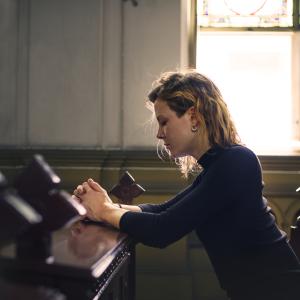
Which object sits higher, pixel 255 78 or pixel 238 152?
pixel 255 78

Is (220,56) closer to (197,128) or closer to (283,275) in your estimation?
(197,128)

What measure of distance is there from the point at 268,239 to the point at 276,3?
2.83 m

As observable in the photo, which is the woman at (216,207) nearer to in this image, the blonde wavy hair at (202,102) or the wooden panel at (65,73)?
the blonde wavy hair at (202,102)

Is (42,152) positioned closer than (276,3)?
Yes

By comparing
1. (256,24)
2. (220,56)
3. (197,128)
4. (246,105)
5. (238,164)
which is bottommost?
(238,164)

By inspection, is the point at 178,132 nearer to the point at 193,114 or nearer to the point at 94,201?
the point at 193,114

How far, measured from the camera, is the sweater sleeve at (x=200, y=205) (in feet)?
6.09

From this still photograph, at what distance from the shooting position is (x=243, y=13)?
14.1ft

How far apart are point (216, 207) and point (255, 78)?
2559mm

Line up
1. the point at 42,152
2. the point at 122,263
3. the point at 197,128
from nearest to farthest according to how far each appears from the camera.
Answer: the point at 122,263 < the point at 197,128 < the point at 42,152

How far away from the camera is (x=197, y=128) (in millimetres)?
2117

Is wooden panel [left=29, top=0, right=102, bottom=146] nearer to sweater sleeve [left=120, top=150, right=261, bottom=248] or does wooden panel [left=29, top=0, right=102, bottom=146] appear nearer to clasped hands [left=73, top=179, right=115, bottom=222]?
clasped hands [left=73, top=179, right=115, bottom=222]

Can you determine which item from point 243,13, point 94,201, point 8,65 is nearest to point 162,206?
point 94,201

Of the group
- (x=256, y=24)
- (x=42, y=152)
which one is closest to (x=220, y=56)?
(x=256, y=24)
